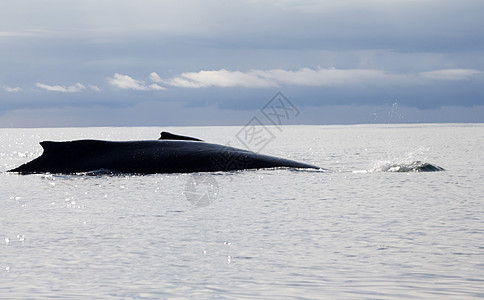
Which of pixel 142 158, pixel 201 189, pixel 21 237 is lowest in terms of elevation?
pixel 21 237

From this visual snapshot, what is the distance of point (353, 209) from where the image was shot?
1667 centimetres

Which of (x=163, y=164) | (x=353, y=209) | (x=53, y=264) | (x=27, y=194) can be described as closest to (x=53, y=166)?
(x=163, y=164)

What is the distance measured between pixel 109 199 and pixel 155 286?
35.0 ft

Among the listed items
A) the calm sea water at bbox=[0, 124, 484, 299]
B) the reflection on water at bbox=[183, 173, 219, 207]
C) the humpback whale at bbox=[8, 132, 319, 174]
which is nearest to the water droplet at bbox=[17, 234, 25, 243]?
the calm sea water at bbox=[0, 124, 484, 299]

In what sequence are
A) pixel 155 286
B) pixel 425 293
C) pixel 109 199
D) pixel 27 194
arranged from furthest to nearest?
pixel 27 194 → pixel 109 199 → pixel 155 286 → pixel 425 293

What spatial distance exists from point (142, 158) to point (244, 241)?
16.6 metres

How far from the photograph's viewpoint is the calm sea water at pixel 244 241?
890cm

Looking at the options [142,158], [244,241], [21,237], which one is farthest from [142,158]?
[244,241]

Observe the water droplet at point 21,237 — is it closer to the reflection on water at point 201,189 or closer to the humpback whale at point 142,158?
the reflection on water at point 201,189

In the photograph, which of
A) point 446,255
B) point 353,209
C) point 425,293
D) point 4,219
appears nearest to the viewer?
point 425,293

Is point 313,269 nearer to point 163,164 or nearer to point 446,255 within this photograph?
point 446,255

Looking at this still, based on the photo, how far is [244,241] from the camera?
40.3ft

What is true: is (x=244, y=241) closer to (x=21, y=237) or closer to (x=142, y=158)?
(x=21, y=237)

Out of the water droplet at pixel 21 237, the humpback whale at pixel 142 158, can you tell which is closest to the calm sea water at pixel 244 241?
the water droplet at pixel 21 237
